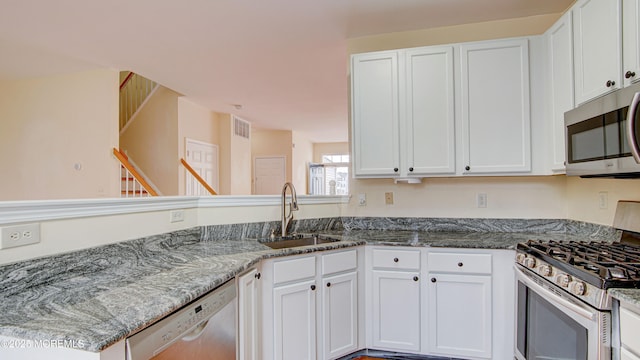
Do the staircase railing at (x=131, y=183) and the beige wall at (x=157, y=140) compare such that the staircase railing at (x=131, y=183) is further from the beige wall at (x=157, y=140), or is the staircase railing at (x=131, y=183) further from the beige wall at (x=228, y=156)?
the beige wall at (x=228, y=156)

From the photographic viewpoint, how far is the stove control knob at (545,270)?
1581mm


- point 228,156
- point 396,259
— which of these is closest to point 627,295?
point 396,259

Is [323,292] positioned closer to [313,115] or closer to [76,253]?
[76,253]

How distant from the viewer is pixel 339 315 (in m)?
2.20

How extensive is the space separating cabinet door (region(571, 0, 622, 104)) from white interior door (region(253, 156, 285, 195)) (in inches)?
265

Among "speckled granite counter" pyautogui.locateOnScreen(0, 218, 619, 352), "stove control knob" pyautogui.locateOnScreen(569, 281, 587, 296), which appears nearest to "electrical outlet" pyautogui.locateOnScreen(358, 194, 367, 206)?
"speckled granite counter" pyautogui.locateOnScreen(0, 218, 619, 352)

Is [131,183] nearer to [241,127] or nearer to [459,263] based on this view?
[241,127]

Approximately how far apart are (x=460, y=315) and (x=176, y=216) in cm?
198

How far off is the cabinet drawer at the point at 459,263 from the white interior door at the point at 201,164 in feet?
14.3

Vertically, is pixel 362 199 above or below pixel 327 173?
below

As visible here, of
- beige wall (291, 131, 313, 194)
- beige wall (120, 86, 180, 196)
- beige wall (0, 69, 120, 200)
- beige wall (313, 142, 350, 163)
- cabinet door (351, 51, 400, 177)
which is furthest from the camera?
beige wall (313, 142, 350, 163)

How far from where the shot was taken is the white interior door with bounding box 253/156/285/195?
8.21 metres

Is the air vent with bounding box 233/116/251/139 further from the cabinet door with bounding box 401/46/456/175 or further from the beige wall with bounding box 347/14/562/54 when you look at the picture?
the cabinet door with bounding box 401/46/456/175

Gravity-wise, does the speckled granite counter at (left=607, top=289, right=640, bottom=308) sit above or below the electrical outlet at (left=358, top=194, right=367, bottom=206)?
below
